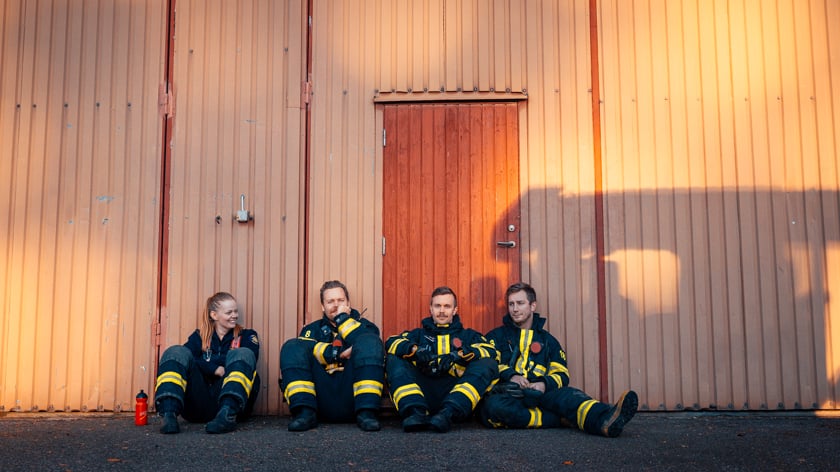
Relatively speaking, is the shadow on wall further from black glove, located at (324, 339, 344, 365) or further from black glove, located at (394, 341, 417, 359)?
black glove, located at (324, 339, 344, 365)

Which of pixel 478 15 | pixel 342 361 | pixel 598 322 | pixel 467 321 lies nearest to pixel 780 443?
pixel 598 322

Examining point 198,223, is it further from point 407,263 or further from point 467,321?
point 467,321

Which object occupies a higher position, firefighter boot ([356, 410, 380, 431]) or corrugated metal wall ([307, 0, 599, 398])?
corrugated metal wall ([307, 0, 599, 398])

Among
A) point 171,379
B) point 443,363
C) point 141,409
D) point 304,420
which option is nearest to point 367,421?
point 304,420

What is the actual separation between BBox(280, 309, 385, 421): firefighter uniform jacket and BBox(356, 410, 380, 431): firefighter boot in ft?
0.14

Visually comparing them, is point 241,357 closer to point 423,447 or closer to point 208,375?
point 208,375

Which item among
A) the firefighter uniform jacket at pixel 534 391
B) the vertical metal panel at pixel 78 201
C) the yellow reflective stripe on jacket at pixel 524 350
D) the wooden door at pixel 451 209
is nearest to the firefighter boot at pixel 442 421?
the firefighter uniform jacket at pixel 534 391

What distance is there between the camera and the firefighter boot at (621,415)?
182 inches

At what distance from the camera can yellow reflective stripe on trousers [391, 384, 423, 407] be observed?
16.5ft

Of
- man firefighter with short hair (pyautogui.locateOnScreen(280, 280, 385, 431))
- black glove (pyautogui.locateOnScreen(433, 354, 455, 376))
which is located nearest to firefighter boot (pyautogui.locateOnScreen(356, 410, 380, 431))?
man firefighter with short hair (pyautogui.locateOnScreen(280, 280, 385, 431))

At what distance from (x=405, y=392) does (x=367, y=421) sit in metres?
0.31

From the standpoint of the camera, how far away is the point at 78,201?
19.4 ft

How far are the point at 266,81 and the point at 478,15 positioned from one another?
5.71 ft

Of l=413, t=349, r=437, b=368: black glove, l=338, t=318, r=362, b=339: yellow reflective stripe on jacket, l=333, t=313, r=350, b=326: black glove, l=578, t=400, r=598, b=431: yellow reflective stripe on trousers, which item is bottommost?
l=578, t=400, r=598, b=431: yellow reflective stripe on trousers
